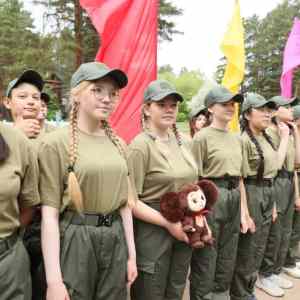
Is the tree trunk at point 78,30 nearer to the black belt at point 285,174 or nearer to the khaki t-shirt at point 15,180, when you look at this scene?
the black belt at point 285,174

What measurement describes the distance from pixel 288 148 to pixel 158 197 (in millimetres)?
2410

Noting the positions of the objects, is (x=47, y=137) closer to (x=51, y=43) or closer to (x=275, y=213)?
(x=275, y=213)

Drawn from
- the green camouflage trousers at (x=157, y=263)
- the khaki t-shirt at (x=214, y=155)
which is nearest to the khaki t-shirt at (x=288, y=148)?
the khaki t-shirt at (x=214, y=155)

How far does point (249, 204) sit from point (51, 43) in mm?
18506

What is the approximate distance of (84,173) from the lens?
1929 millimetres

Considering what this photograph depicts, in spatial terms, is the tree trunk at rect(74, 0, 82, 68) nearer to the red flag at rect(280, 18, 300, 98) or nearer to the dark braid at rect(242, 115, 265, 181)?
the red flag at rect(280, 18, 300, 98)

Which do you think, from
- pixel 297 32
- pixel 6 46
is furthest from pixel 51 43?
pixel 297 32

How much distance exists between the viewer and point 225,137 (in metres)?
3.27

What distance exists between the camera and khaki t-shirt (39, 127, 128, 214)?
192 cm

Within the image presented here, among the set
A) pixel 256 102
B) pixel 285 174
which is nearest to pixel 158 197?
pixel 256 102

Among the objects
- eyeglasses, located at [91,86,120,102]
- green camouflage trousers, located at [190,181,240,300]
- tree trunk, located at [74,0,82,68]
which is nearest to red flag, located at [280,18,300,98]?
green camouflage trousers, located at [190,181,240,300]

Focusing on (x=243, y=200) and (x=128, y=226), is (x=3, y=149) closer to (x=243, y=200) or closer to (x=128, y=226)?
(x=128, y=226)

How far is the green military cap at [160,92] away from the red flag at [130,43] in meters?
1.44

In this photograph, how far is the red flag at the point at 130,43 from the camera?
13.4 feet
